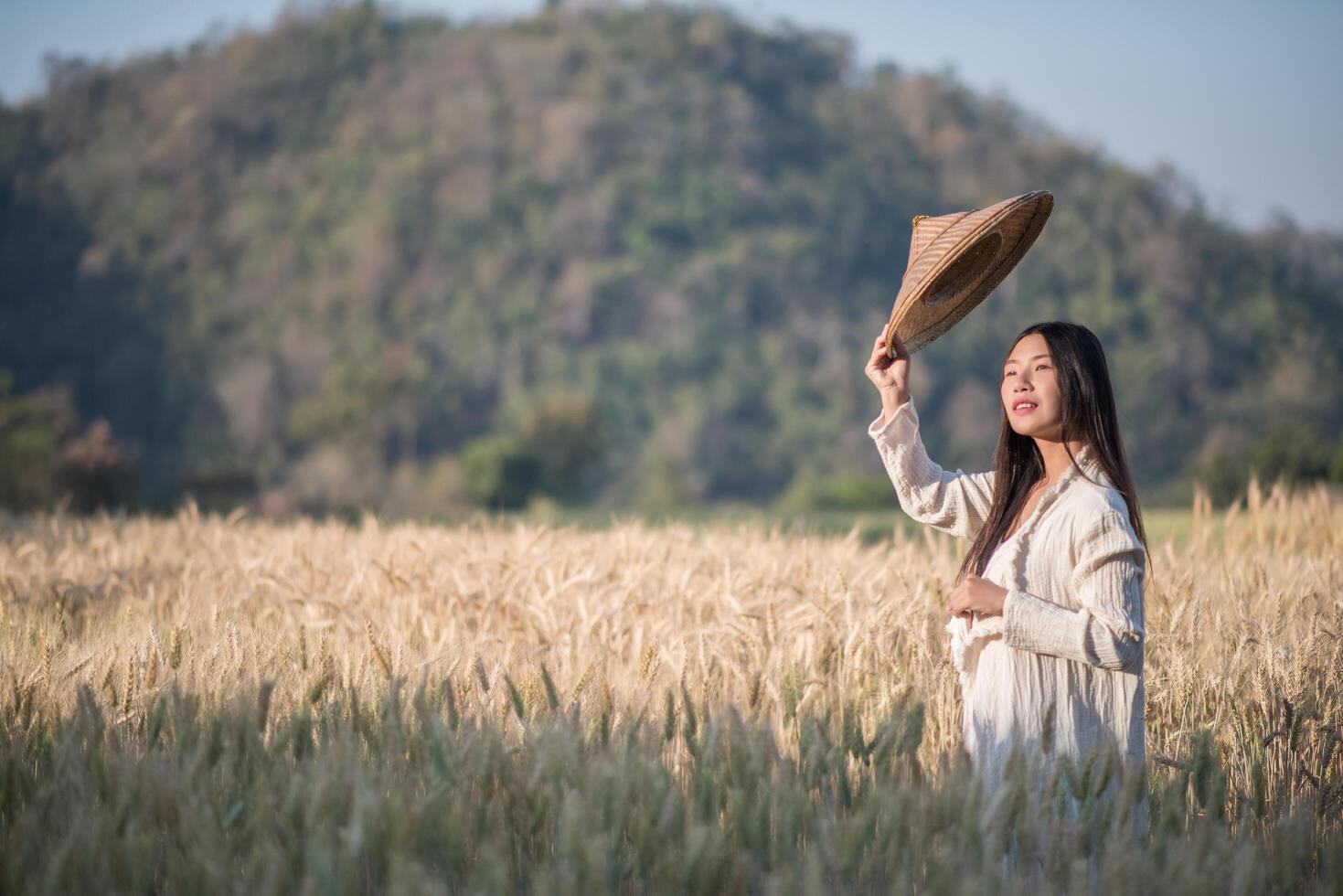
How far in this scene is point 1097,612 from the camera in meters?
2.19

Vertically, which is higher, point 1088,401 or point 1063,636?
point 1088,401

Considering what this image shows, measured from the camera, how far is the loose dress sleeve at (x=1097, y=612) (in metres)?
2.18

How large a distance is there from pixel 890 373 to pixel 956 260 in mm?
279

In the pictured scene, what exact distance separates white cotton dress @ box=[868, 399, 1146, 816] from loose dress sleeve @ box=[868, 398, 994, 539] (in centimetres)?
28

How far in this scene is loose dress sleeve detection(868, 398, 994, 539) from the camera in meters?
2.66

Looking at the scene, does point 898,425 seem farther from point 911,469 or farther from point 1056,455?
point 1056,455

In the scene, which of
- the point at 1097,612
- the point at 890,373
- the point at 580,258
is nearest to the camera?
the point at 1097,612

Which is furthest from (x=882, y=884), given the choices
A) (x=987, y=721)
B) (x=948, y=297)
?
(x=948, y=297)

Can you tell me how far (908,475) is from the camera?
2686 millimetres

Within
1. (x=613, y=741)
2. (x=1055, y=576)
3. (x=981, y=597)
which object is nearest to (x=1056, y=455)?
(x=1055, y=576)

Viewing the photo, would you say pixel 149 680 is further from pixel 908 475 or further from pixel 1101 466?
pixel 1101 466

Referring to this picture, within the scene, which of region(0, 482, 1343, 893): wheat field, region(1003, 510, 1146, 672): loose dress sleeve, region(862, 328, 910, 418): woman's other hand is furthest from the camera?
region(862, 328, 910, 418): woman's other hand

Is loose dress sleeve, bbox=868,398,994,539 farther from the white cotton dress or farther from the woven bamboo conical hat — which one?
the white cotton dress

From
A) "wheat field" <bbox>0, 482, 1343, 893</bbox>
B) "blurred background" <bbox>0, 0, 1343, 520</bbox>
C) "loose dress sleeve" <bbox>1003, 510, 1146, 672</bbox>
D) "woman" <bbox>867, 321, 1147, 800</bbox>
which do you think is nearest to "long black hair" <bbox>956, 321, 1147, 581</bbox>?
"woman" <bbox>867, 321, 1147, 800</bbox>
